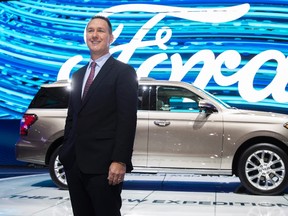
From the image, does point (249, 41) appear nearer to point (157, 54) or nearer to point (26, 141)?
point (157, 54)

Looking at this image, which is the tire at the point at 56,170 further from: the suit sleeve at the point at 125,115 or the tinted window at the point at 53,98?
the suit sleeve at the point at 125,115

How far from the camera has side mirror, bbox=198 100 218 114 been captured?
696 centimetres

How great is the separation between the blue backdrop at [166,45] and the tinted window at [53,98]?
2.66m

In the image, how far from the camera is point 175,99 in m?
7.43

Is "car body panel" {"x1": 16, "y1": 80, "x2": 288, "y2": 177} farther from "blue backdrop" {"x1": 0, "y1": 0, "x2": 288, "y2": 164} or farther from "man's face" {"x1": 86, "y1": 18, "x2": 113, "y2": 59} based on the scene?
"man's face" {"x1": 86, "y1": 18, "x2": 113, "y2": 59}

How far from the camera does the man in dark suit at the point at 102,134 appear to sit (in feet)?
9.19

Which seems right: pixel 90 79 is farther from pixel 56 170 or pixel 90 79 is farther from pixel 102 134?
pixel 56 170

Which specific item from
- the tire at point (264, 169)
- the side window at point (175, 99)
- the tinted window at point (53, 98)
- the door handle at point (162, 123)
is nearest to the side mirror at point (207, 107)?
the side window at point (175, 99)

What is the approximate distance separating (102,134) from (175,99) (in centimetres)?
465

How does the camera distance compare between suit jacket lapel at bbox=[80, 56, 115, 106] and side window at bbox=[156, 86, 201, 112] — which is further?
side window at bbox=[156, 86, 201, 112]

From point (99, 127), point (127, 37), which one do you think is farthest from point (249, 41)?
point (99, 127)

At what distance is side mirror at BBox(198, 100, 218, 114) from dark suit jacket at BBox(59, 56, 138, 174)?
13.5 ft

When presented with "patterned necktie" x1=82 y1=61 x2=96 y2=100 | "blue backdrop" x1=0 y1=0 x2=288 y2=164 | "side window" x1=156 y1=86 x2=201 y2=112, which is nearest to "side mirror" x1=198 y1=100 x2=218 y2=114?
"side window" x1=156 y1=86 x2=201 y2=112

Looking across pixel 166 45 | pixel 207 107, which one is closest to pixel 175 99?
pixel 207 107
